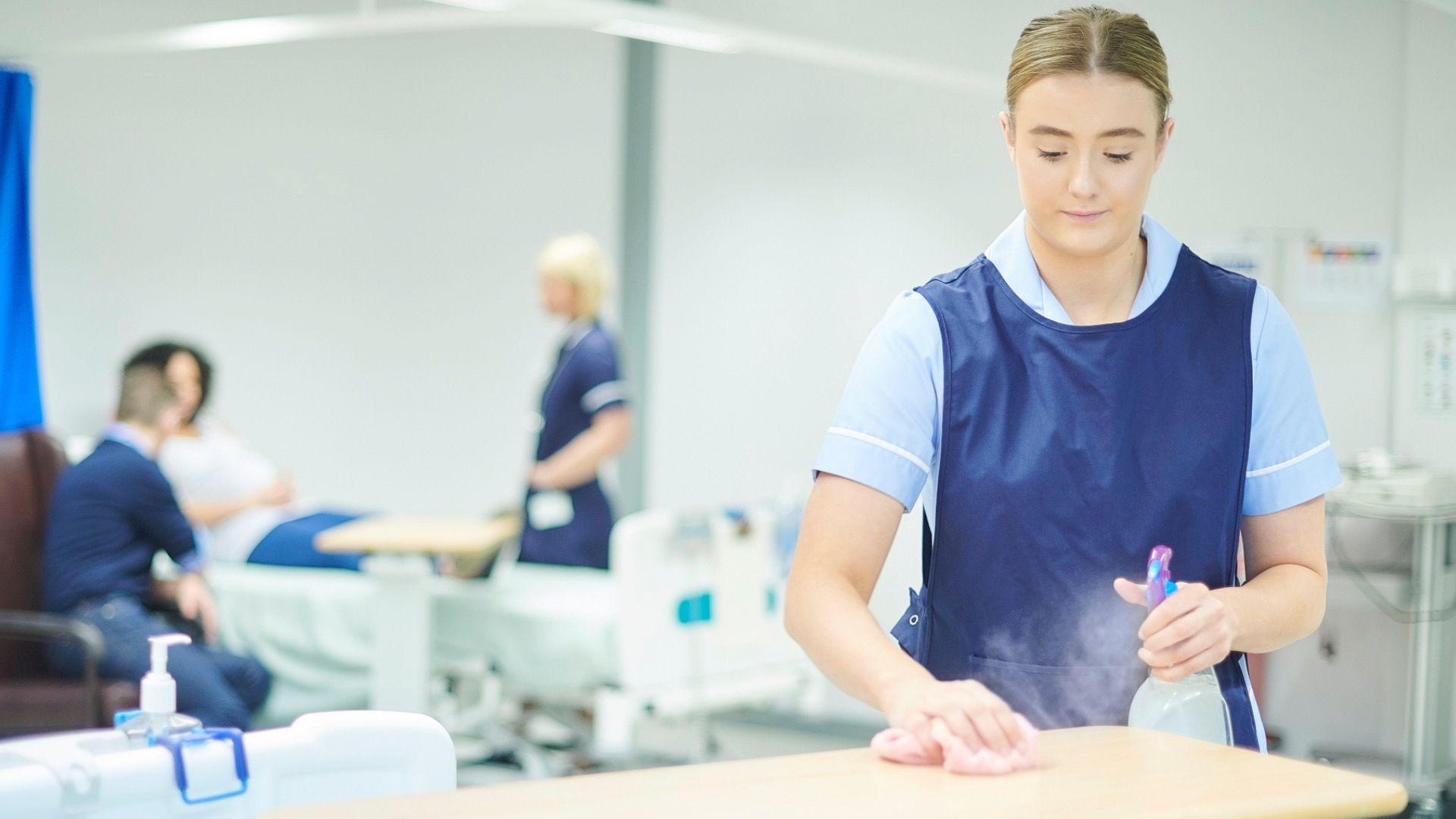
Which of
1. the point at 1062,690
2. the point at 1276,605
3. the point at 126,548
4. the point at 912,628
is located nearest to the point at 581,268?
the point at 126,548

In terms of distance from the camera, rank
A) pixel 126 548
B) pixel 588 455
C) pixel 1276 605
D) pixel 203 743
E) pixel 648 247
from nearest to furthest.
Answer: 1. pixel 203 743
2. pixel 1276 605
3. pixel 126 548
4. pixel 588 455
5. pixel 648 247

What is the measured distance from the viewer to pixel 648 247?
217 inches

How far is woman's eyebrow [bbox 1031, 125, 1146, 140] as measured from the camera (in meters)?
1.23

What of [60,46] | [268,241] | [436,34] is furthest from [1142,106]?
[436,34]

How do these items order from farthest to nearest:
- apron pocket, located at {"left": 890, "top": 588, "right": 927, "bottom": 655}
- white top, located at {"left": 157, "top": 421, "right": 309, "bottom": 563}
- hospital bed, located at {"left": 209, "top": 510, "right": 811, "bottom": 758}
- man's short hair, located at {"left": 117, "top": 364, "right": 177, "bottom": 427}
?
white top, located at {"left": 157, "top": 421, "right": 309, "bottom": 563}
hospital bed, located at {"left": 209, "top": 510, "right": 811, "bottom": 758}
man's short hair, located at {"left": 117, "top": 364, "right": 177, "bottom": 427}
apron pocket, located at {"left": 890, "top": 588, "right": 927, "bottom": 655}

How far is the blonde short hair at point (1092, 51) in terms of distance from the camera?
48.4 inches

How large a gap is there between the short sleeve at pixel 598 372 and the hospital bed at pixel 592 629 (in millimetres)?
434

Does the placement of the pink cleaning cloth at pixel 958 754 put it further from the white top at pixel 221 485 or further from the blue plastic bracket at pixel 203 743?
the white top at pixel 221 485

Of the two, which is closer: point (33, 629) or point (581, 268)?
point (33, 629)

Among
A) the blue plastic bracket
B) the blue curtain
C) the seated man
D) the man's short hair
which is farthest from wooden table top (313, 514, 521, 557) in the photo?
the blue plastic bracket

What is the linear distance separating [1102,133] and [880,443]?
0.33m

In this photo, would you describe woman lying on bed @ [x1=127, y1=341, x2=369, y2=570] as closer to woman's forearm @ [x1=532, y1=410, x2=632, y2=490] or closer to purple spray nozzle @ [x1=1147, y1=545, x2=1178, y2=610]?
woman's forearm @ [x1=532, y1=410, x2=632, y2=490]

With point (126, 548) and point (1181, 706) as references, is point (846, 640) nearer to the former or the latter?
point (1181, 706)

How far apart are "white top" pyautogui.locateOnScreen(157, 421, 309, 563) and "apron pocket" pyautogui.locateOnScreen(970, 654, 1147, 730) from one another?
3.43 metres
